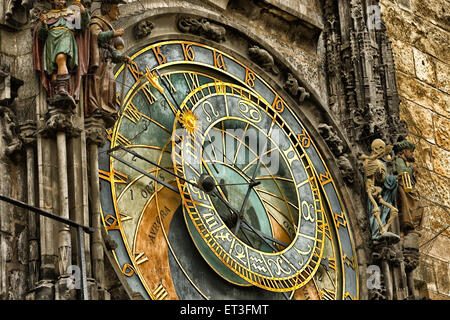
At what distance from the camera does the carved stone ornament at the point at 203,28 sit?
10977 mm

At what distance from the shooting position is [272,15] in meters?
11.8

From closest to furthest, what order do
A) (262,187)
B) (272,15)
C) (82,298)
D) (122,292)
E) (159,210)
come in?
(82,298) → (122,292) → (159,210) → (262,187) → (272,15)

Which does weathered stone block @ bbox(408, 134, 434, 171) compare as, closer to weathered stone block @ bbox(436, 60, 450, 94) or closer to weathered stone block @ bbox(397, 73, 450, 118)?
weathered stone block @ bbox(397, 73, 450, 118)

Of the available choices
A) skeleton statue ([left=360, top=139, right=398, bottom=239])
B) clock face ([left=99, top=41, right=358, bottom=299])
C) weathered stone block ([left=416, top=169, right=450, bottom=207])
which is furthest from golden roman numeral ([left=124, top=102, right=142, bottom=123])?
weathered stone block ([left=416, top=169, right=450, bottom=207])

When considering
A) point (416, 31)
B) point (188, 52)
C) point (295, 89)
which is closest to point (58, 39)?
point (188, 52)

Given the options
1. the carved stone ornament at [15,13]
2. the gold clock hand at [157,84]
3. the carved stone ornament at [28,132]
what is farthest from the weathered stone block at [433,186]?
the carved stone ornament at [28,132]

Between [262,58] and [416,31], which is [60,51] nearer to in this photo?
[262,58]

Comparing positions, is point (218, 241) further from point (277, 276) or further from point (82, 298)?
point (82, 298)

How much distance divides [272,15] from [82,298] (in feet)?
12.1

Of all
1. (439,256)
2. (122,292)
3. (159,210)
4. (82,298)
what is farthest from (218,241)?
(439,256)

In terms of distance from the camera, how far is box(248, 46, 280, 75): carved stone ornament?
37.5ft

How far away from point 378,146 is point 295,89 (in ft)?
2.31

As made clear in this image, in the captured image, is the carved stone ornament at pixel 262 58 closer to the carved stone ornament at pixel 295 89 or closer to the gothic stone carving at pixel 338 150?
the carved stone ornament at pixel 295 89
